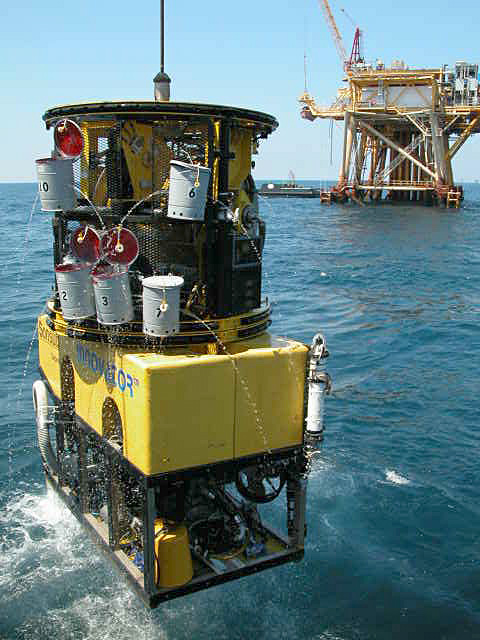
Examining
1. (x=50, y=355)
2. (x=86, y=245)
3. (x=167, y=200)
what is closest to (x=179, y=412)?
(x=86, y=245)

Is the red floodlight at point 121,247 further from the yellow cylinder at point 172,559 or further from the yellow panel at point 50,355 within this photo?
the yellow cylinder at point 172,559

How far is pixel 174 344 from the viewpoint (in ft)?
39.4

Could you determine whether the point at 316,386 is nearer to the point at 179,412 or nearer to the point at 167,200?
the point at 179,412

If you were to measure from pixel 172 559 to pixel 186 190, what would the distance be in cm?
626

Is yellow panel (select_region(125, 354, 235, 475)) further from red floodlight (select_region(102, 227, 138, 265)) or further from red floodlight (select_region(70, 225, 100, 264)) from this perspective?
red floodlight (select_region(70, 225, 100, 264))

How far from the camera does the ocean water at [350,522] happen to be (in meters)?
13.8

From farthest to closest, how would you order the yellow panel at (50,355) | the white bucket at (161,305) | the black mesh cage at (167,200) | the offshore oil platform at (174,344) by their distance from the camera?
1. the yellow panel at (50,355)
2. the black mesh cage at (167,200)
3. the offshore oil platform at (174,344)
4. the white bucket at (161,305)

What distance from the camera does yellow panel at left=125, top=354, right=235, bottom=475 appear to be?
34.9 feet

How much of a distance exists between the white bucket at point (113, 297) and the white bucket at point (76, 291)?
0.98 ft

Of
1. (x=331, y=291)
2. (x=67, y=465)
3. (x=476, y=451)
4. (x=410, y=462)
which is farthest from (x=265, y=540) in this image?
(x=331, y=291)

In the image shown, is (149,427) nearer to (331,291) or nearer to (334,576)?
(334,576)

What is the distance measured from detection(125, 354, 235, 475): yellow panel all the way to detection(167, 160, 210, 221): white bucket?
239 cm

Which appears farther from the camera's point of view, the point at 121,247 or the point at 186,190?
the point at 121,247

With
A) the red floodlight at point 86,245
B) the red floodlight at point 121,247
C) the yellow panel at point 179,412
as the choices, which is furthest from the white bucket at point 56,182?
the yellow panel at point 179,412
